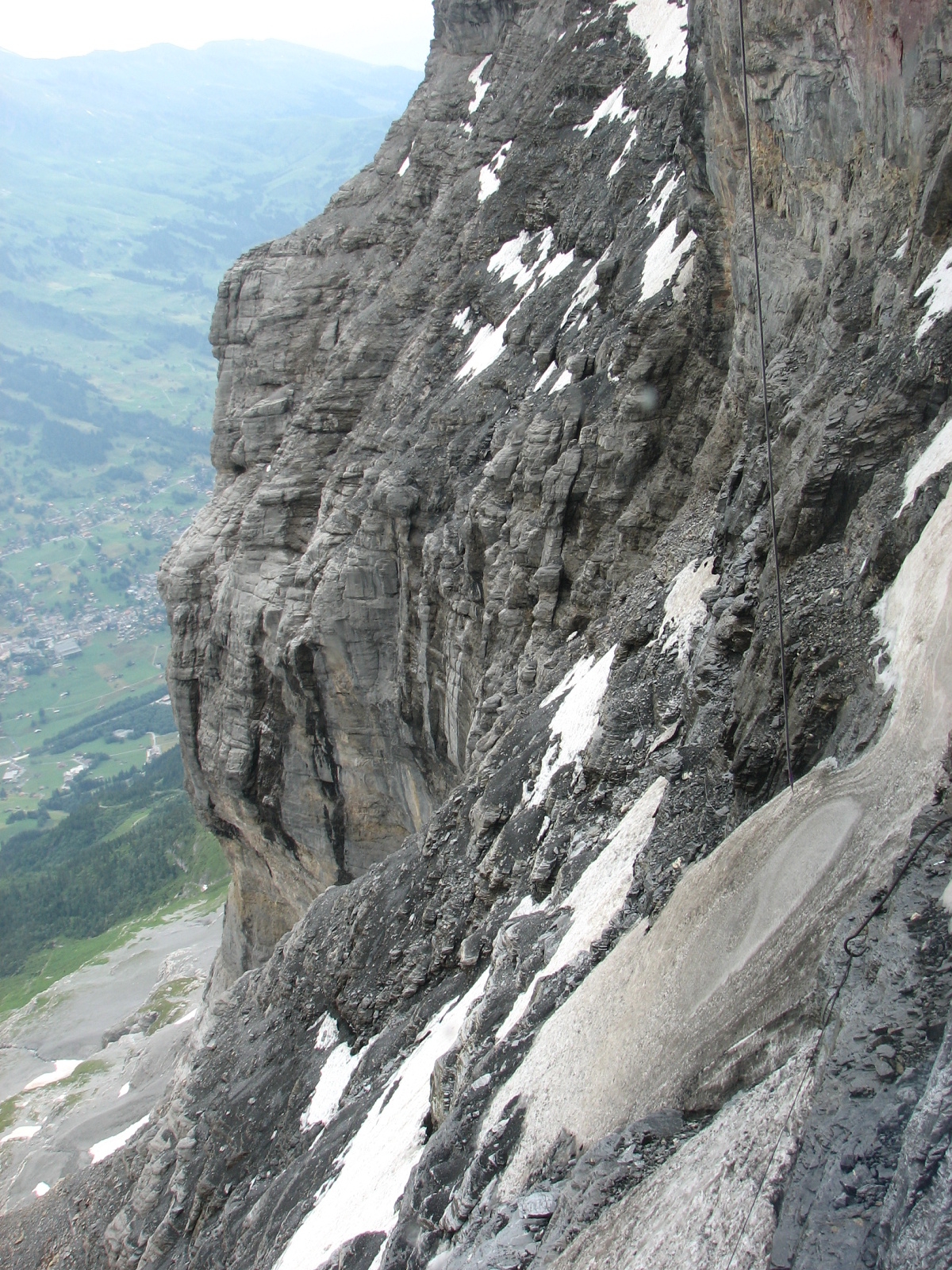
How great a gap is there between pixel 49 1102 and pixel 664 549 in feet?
155

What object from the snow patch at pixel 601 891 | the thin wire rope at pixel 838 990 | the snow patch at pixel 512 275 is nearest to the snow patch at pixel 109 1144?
the snow patch at pixel 601 891

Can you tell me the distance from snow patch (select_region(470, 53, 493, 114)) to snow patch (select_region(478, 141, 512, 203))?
4154 millimetres

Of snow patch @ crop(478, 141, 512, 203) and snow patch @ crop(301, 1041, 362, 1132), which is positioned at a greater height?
snow patch @ crop(478, 141, 512, 203)

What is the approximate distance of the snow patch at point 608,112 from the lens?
3231 cm

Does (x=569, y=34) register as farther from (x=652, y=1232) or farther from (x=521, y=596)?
(x=652, y=1232)

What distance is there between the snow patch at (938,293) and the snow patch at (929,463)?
4.65 feet

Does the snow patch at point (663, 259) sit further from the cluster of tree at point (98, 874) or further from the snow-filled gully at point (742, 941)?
the cluster of tree at point (98, 874)

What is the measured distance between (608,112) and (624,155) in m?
4.58

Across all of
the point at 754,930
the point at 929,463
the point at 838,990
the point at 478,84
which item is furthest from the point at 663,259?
the point at 478,84

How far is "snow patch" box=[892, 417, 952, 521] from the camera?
33.6 feet

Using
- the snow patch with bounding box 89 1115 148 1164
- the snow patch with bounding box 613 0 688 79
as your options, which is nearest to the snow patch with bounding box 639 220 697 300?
the snow patch with bounding box 613 0 688 79

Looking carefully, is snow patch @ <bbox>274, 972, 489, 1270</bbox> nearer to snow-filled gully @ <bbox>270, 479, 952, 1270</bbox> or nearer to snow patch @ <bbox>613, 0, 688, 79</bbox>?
snow-filled gully @ <bbox>270, 479, 952, 1270</bbox>

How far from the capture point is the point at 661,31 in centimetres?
3250

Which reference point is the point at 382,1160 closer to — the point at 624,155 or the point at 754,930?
the point at 754,930
